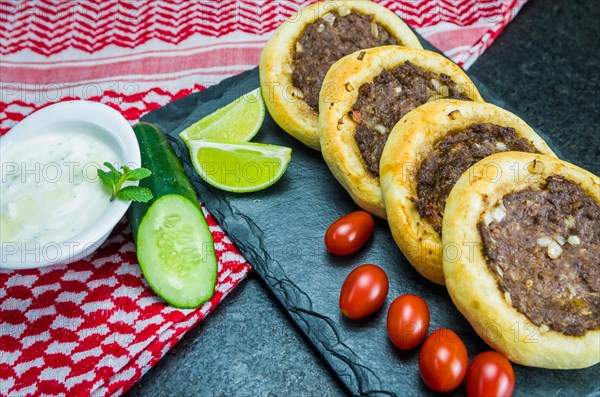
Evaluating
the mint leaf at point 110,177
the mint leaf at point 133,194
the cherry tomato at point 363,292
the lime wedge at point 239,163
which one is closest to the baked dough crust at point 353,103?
the lime wedge at point 239,163

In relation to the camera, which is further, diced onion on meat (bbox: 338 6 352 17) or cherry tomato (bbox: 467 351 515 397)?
diced onion on meat (bbox: 338 6 352 17)

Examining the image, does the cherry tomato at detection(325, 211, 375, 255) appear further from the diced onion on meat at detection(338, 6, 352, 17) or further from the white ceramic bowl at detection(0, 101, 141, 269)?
the diced onion on meat at detection(338, 6, 352, 17)

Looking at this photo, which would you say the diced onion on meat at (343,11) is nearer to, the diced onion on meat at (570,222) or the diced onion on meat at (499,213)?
the diced onion on meat at (499,213)

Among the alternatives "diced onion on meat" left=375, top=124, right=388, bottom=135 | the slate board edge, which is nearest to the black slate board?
the slate board edge

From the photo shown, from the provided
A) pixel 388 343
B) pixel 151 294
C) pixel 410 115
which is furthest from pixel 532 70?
pixel 151 294

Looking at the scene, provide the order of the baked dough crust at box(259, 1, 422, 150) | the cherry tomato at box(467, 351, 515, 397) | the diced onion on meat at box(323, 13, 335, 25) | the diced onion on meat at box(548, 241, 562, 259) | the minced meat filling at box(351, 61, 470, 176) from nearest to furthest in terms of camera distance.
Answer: the cherry tomato at box(467, 351, 515, 397), the diced onion on meat at box(548, 241, 562, 259), the minced meat filling at box(351, 61, 470, 176), the baked dough crust at box(259, 1, 422, 150), the diced onion on meat at box(323, 13, 335, 25)

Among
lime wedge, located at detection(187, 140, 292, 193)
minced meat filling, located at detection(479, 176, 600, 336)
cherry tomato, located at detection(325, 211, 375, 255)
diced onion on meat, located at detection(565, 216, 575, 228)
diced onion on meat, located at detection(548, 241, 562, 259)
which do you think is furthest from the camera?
lime wedge, located at detection(187, 140, 292, 193)

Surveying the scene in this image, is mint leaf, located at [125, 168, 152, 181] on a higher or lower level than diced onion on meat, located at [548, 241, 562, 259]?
lower
